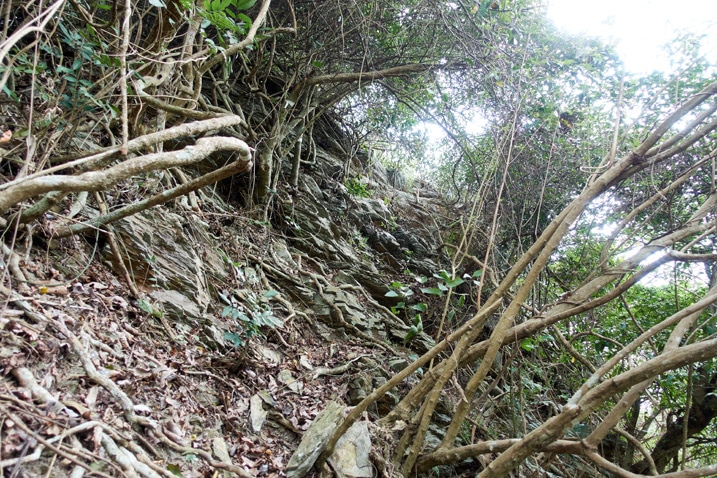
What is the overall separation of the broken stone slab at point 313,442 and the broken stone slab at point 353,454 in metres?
0.11

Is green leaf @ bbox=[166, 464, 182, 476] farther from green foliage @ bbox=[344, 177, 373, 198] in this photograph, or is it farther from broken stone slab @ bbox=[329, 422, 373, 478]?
green foliage @ bbox=[344, 177, 373, 198]

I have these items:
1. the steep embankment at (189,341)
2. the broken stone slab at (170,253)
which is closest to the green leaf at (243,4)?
the steep embankment at (189,341)

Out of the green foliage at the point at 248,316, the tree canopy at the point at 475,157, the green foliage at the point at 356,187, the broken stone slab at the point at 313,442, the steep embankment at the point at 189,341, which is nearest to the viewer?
the steep embankment at the point at 189,341

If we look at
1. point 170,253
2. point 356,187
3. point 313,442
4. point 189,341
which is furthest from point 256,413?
point 356,187

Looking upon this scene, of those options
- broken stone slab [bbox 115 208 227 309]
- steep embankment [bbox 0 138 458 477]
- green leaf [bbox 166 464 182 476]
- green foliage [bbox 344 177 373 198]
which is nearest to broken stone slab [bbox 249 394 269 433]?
steep embankment [bbox 0 138 458 477]

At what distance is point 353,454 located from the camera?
9.52ft

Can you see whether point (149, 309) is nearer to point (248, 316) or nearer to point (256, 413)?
point (248, 316)

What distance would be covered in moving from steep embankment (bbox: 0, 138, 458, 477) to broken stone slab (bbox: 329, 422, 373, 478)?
392mm

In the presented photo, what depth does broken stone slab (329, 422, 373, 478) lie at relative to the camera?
281cm

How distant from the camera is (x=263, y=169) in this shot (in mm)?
5383

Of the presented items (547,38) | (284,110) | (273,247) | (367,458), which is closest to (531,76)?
(547,38)

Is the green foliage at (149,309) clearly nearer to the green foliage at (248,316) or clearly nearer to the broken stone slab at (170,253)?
the broken stone slab at (170,253)

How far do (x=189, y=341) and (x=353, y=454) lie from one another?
156 centimetres

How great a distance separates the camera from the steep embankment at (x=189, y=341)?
1.94 metres
